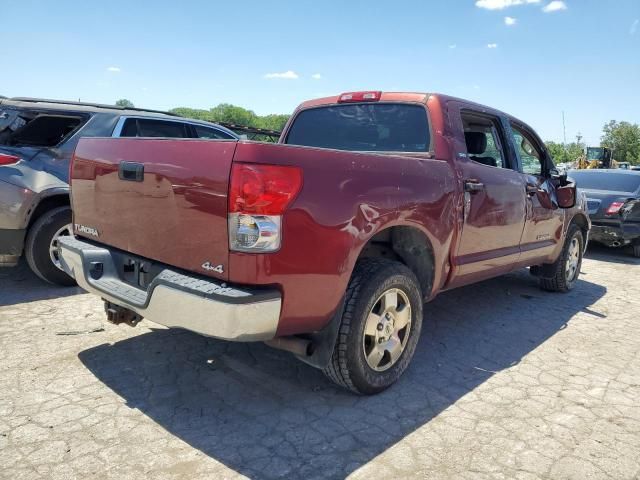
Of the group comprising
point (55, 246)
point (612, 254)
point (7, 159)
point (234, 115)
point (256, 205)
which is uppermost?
point (234, 115)

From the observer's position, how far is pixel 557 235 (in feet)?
17.2

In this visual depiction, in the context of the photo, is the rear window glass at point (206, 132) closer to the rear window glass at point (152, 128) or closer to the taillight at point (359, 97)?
the rear window glass at point (152, 128)

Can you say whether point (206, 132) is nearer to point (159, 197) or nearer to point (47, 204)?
point (47, 204)

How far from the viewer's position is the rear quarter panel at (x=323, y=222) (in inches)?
88.6

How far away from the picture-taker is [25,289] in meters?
4.85

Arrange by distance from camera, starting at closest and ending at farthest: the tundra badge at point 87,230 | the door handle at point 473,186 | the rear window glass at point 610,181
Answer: the tundra badge at point 87,230
the door handle at point 473,186
the rear window glass at point 610,181

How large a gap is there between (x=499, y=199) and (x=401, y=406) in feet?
6.40

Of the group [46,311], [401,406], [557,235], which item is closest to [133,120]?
[46,311]

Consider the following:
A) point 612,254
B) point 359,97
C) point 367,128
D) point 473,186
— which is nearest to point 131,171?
point 367,128

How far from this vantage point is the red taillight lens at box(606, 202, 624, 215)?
8.12 meters

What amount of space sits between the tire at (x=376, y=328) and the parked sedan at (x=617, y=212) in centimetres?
656

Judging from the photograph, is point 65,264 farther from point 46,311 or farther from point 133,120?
point 133,120

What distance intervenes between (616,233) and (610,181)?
131 cm

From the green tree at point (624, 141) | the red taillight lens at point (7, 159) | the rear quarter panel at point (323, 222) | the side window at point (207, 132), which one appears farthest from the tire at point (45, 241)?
the green tree at point (624, 141)
